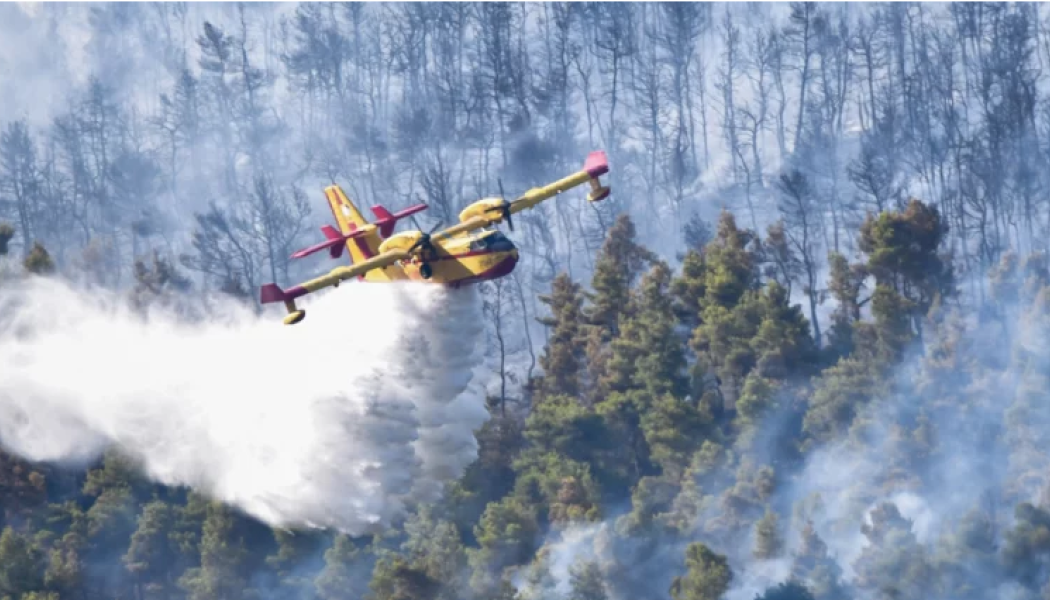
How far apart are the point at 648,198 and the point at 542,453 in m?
32.6

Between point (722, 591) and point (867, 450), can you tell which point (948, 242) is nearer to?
point (867, 450)

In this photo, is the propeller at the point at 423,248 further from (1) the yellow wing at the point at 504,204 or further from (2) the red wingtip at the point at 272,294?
(2) the red wingtip at the point at 272,294

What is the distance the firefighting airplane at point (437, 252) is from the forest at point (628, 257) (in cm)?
1176

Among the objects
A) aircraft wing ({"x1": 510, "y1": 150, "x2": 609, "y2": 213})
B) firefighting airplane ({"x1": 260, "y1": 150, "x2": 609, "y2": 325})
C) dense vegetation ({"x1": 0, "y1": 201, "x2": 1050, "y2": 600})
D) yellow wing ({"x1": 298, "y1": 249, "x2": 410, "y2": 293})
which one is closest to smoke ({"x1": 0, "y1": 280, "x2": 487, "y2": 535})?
firefighting airplane ({"x1": 260, "y1": 150, "x2": 609, "y2": 325})

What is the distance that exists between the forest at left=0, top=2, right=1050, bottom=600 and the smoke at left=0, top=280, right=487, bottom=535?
4205mm

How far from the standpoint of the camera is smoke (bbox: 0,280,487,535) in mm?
66625

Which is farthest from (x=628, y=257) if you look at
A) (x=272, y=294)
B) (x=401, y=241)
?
(x=272, y=294)

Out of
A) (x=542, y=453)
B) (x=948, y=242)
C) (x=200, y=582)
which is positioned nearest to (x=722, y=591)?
(x=542, y=453)

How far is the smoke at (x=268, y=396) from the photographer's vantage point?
66625 millimetres

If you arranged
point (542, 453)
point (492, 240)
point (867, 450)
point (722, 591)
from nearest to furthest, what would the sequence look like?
point (492, 240), point (722, 591), point (867, 450), point (542, 453)

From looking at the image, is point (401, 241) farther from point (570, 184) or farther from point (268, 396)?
point (268, 396)

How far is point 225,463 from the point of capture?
73.1 m

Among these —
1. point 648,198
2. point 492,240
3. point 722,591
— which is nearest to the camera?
point 492,240

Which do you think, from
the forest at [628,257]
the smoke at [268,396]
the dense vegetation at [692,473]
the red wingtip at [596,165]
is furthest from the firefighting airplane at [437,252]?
the forest at [628,257]
